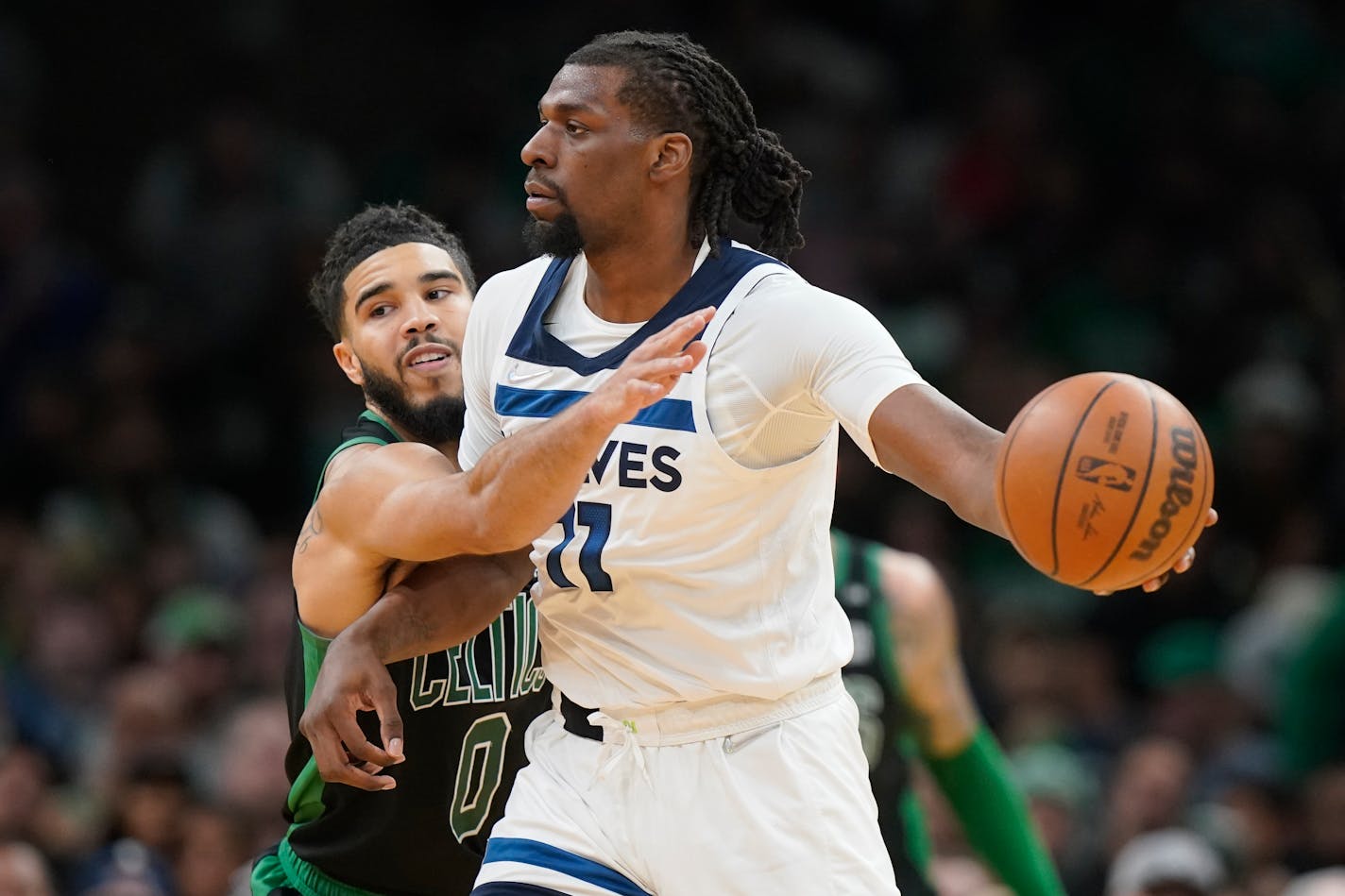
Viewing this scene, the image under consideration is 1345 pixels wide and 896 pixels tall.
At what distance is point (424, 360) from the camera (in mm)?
4570

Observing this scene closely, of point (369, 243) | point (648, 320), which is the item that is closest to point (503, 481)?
point (648, 320)

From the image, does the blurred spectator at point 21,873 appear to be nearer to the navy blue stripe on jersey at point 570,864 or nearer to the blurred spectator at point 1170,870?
the navy blue stripe on jersey at point 570,864

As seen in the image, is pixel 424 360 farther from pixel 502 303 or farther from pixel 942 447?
pixel 942 447

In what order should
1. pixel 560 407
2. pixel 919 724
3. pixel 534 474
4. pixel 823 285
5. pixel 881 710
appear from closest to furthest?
1. pixel 534 474
2. pixel 560 407
3. pixel 881 710
4. pixel 919 724
5. pixel 823 285

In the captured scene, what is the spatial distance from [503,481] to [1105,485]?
1.11 meters

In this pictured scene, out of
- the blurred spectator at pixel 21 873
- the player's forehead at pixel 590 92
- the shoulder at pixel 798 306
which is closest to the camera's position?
the shoulder at pixel 798 306

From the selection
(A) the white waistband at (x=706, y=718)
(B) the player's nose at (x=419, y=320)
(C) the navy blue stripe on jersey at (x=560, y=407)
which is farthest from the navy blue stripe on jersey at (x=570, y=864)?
(B) the player's nose at (x=419, y=320)

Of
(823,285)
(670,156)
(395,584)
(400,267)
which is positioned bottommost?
(395,584)

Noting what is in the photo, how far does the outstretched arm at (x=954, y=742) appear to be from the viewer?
19.1 ft

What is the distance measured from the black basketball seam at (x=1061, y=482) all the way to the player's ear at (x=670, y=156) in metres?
1.08

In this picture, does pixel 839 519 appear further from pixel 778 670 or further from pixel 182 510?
pixel 778 670

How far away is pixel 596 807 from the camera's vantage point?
12.6ft

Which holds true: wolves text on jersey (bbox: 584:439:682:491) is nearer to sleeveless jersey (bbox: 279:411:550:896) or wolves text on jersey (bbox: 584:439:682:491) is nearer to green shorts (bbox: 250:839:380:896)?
sleeveless jersey (bbox: 279:411:550:896)

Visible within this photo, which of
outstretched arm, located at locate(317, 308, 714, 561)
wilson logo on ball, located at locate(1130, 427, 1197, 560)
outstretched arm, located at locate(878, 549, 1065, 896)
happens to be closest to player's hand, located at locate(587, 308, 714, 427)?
outstretched arm, located at locate(317, 308, 714, 561)
